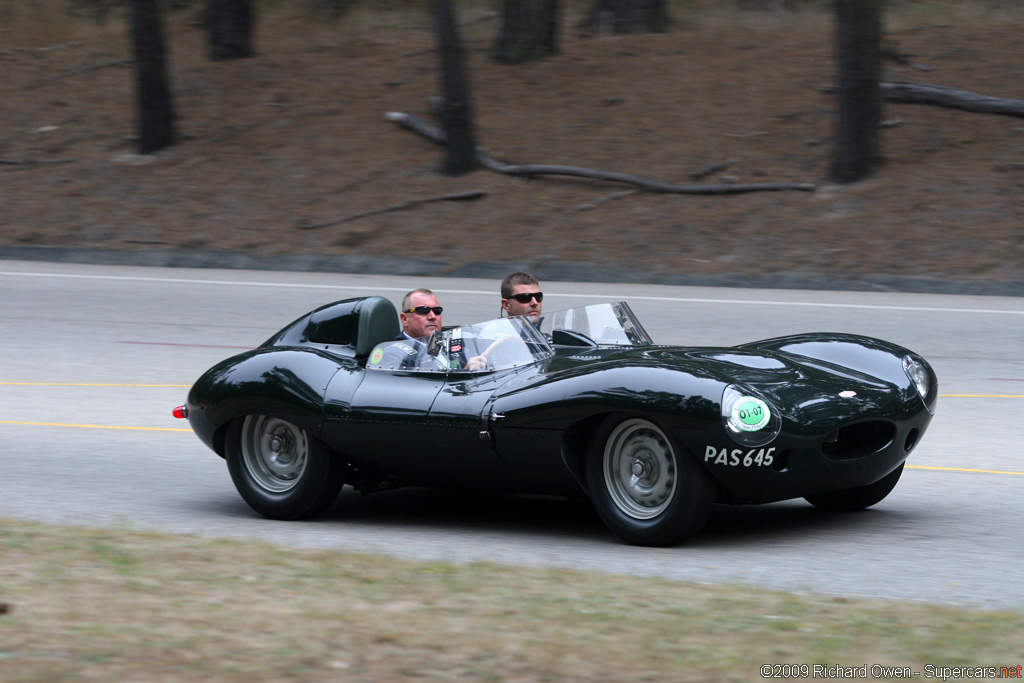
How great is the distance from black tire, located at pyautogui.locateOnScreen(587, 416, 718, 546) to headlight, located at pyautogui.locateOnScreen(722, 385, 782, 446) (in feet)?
0.80

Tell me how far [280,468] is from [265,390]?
0.43 metres

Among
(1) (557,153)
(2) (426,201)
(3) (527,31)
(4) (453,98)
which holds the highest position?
(3) (527,31)

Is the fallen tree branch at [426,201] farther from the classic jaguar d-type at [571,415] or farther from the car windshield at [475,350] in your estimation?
the car windshield at [475,350]

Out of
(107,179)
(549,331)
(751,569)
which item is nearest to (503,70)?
(107,179)

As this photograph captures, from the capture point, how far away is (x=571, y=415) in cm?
581

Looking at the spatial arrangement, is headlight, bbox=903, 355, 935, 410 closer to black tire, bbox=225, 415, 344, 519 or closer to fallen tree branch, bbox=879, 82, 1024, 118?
black tire, bbox=225, 415, 344, 519

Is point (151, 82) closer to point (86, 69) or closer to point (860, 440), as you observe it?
point (86, 69)

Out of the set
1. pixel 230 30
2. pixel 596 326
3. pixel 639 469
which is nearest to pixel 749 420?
pixel 639 469

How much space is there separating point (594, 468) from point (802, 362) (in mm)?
1216

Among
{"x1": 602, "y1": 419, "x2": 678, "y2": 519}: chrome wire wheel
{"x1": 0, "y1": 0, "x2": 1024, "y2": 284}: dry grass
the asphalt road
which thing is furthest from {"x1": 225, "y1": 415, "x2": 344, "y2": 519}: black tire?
{"x1": 0, "y1": 0, "x2": 1024, "y2": 284}: dry grass

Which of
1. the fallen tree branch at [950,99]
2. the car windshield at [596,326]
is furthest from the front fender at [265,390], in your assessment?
the fallen tree branch at [950,99]

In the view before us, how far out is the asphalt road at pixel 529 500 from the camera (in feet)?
18.5

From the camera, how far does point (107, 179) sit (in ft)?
73.2

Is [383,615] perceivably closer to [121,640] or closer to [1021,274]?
[121,640]
